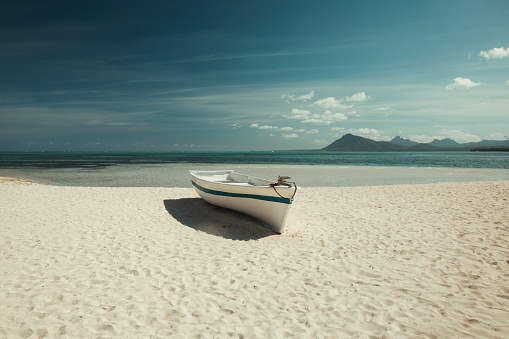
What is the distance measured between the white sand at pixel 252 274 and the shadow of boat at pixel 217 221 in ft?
0.20

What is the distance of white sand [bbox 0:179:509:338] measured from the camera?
3.77 metres

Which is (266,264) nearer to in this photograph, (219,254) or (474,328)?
(219,254)

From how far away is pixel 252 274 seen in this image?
5.33 meters

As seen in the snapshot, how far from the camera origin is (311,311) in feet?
13.5

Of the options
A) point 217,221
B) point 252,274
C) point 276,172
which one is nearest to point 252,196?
point 217,221

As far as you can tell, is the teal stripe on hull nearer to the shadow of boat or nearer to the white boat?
the white boat

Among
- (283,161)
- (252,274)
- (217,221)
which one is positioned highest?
(283,161)

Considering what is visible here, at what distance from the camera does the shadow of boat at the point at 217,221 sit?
8.06 metres

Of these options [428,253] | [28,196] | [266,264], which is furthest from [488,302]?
[28,196]

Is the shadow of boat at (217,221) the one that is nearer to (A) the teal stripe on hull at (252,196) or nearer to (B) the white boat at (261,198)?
(B) the white boat at (261,198)

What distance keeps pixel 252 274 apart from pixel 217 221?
4109 millimetres

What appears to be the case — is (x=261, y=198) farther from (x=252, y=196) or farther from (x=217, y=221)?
(x=217, y=221)

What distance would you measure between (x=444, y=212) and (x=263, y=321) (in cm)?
921

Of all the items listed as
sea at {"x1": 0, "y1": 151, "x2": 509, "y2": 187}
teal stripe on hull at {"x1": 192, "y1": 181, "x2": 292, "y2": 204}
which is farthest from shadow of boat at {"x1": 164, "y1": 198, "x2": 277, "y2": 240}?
sea at {"x1": 0, "y1": 151, "x2": 509, "y2": 187}
